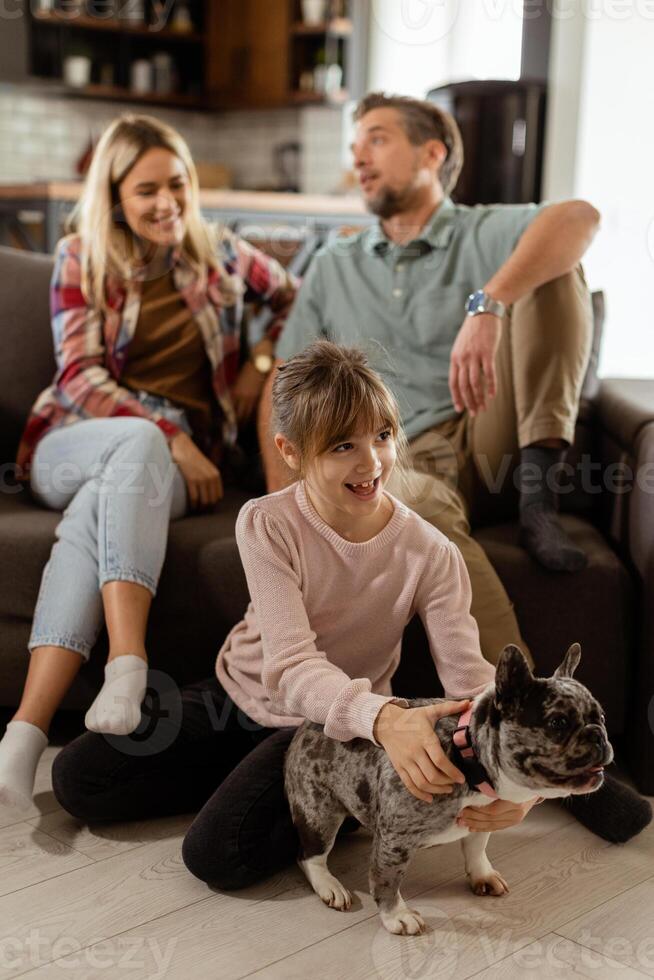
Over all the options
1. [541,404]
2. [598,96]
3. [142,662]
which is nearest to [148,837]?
[142,662]

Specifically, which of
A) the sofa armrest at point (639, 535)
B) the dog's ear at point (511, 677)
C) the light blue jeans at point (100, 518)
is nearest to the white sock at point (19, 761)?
the light blue jeans at point (100, 518)

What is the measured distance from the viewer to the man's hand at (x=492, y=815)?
136 centimetres

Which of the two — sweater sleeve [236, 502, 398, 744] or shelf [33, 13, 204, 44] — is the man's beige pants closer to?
sweater sleeve [236, 502, 398, 744]

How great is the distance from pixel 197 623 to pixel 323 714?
54cm

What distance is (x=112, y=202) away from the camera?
7.24 ft

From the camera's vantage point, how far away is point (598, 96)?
4309 mm

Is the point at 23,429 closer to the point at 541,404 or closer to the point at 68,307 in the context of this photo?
the point at 68,307

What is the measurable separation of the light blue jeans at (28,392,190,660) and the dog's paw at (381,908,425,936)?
0.64 metres

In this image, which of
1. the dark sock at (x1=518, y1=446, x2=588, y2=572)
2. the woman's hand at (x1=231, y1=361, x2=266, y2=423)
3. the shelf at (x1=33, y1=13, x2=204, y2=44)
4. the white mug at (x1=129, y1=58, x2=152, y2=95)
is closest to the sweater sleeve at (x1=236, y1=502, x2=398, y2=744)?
the dark sock at (x1=518, y1=446, x2=588, y2=572)

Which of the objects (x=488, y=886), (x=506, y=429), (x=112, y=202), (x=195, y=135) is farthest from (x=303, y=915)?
(x=195, y=135)

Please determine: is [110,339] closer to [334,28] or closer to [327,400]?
[327,400]

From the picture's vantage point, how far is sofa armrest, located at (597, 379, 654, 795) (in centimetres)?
181

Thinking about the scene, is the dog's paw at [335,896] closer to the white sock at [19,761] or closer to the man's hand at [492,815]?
the man's hand at [492,815]

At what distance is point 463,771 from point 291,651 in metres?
0.26
